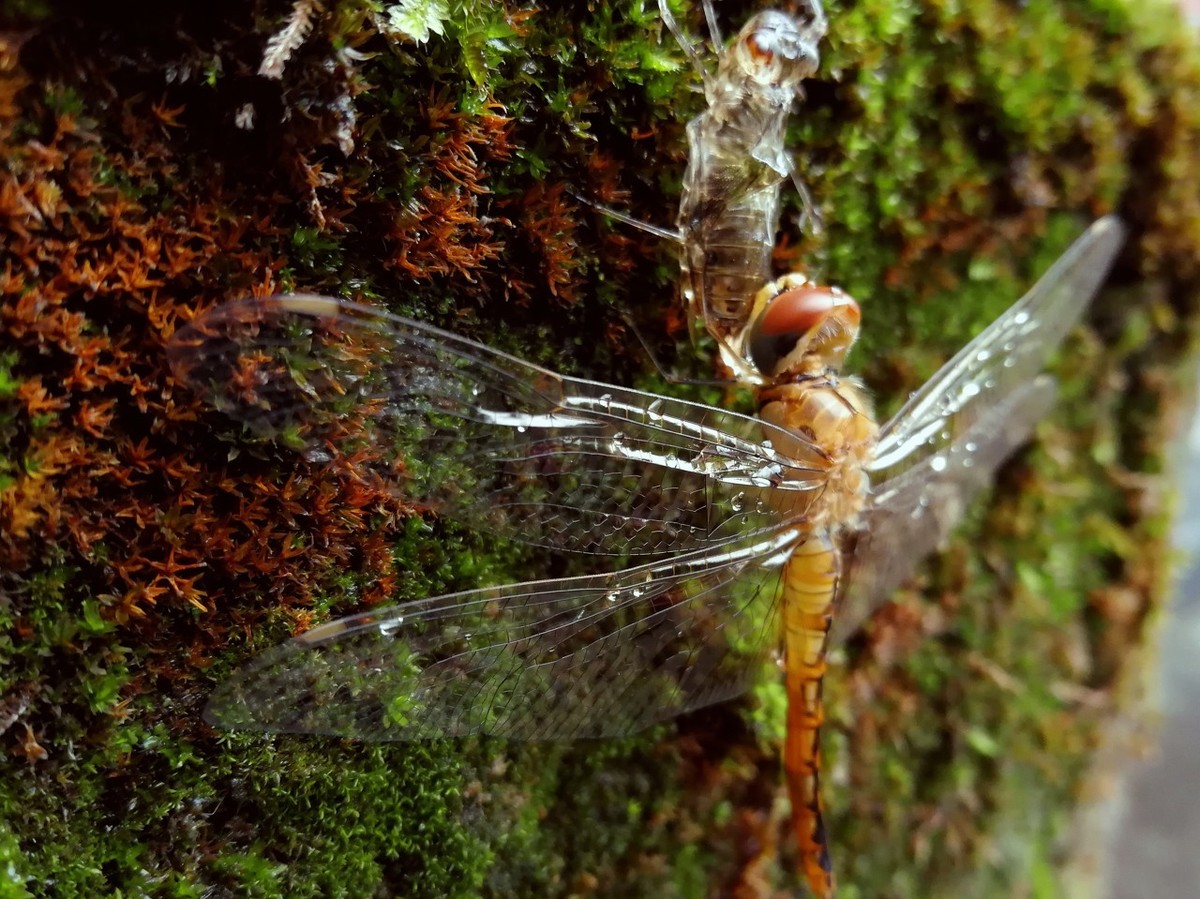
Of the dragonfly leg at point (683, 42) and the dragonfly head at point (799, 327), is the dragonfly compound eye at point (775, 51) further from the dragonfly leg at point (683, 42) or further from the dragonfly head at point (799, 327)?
the dragonfly head at point (799, 327)

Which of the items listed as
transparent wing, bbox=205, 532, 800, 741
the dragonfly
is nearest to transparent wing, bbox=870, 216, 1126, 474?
the dragonfly

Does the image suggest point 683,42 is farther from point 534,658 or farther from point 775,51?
point 534,658

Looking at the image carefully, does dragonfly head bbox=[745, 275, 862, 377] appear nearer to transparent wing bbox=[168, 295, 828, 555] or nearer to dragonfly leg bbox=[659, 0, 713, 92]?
transparent wing bbox=[168, 295, 828, 555]

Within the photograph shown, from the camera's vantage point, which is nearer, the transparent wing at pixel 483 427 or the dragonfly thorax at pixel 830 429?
the transparent wing at pixel 483 427

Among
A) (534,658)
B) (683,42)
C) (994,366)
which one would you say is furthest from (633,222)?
(994,366)

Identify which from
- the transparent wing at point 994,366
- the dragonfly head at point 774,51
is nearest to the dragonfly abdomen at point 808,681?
the transparent wing at point 994,366

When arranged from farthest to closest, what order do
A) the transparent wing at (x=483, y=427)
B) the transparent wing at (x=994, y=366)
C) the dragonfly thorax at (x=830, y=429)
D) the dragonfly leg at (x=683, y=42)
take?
the transparent wing at (x=994, y=366), the dragonfly thorax at (x=830, y=429), the dragonfly leg at (x=683, y=42), the transparent wing at (x=483, y=427)
